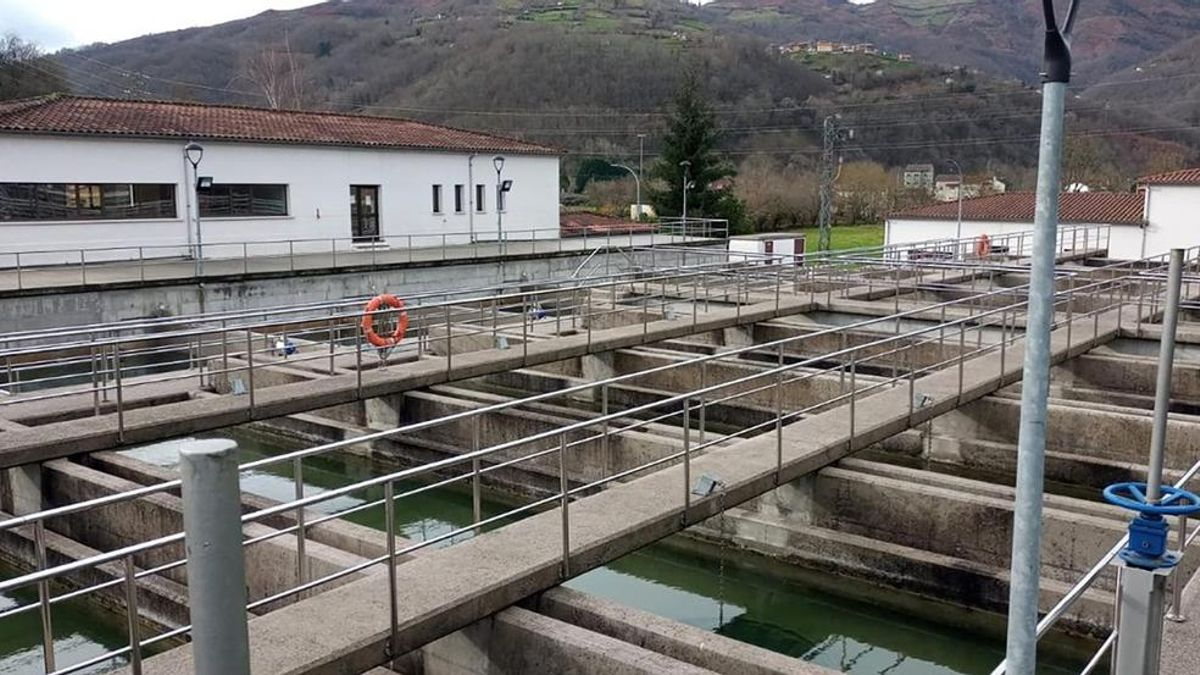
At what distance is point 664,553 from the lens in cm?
1117

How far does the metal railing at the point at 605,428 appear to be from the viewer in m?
5.23

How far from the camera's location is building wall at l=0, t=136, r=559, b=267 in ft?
84.4

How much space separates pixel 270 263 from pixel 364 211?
6.04 meters

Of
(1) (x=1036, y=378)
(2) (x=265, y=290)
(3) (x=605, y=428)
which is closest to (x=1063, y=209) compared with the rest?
(2) (x=265, y=290)

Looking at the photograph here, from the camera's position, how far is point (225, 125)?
1216 inches

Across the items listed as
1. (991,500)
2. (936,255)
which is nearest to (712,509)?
(991,500)

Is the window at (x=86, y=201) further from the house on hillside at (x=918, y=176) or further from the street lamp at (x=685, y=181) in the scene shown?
the house on hillside at (x=918, y=176)

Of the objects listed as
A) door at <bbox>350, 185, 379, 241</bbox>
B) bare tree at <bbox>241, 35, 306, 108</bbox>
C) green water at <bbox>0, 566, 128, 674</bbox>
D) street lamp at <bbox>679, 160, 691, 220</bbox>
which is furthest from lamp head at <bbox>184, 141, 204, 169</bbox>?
bare tree at <bbox>241, 35, 306, 108</bbox>

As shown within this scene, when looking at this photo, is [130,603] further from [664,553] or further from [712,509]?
[664,553]

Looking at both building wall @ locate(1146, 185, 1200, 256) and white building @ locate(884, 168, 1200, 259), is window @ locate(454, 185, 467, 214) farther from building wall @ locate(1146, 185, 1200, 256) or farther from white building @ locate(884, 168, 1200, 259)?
building wall @ locate(1146, 185, 1200, 256)

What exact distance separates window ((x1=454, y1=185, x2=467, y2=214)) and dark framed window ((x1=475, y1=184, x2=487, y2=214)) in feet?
1.74

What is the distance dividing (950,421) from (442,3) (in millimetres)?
158967

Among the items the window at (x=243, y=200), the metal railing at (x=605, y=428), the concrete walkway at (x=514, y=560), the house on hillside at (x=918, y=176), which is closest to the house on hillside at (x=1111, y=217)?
the metal railing at (x=605, y=428)

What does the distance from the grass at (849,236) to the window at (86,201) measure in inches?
1198
